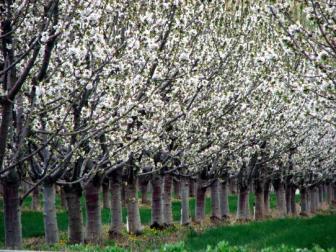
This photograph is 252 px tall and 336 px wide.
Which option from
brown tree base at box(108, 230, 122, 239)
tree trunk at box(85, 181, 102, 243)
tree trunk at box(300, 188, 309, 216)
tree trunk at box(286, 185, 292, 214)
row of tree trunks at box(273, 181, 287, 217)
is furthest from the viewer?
tree trunk at box(286, 185, 292, 214)

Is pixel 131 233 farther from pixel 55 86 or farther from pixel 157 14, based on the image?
pixel 55 86

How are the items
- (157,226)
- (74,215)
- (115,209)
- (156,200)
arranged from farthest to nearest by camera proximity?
(156,200) → (157,226) → (115,209) → (74,215)

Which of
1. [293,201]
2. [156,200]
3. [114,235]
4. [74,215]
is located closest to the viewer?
[74,215]

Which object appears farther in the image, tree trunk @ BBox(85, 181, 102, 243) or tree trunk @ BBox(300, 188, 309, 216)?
tree trunk @ BBox(300, 188, 309, 216)

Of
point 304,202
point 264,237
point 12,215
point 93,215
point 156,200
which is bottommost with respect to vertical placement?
point 264,237

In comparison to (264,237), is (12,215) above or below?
above

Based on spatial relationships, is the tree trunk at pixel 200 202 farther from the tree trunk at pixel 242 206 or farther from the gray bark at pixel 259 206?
the gray bark at pixel 259 206

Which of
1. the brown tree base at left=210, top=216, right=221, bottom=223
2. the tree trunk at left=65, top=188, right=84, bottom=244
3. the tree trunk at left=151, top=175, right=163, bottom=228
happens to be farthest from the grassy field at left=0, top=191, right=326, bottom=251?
the brown tree base at left=210, top=216, right=221, bottom=223

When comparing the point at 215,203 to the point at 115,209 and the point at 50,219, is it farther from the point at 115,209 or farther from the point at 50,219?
the point at 50,219

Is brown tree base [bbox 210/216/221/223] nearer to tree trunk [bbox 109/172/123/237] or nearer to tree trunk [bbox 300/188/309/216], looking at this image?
tree trunk [bbox 109/172/123/237]

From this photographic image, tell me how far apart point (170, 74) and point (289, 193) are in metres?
27.1

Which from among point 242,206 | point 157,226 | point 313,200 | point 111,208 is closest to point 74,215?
point 111,208

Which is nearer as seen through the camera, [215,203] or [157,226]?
[157,226]

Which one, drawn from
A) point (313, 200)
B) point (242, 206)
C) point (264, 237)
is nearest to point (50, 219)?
point (264, 237)
